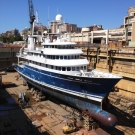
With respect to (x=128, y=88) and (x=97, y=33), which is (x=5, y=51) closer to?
(x=97, y=33)

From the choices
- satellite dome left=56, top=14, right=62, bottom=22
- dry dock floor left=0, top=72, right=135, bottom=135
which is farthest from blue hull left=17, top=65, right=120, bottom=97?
satellite dome left=56, top=14, right=62, bottom=22

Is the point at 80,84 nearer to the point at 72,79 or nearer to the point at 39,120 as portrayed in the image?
the point at 72,79

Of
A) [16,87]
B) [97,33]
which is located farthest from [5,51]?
[97,33]

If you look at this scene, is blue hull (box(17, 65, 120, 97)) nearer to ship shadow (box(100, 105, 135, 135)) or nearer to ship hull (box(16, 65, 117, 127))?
ship hull (box(16, 65, 117, 127))

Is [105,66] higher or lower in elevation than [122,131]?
higher

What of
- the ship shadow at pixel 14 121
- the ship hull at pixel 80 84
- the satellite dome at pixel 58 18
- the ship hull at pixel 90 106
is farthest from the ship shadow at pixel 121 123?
the satellite dome at pixel 58 18

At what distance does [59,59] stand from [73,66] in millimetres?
1945

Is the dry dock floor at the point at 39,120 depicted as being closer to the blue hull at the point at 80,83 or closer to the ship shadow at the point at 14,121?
the ship shadow at the point at 14,121

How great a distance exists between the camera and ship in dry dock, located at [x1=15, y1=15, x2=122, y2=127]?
1491cm

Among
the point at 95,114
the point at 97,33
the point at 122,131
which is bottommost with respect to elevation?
the point at 122,131

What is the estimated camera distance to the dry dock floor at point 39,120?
14.1 m

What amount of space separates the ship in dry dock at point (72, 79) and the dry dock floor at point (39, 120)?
1534mm

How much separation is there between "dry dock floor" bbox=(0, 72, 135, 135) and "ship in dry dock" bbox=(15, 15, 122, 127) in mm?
1534

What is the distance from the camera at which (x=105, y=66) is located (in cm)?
2570
